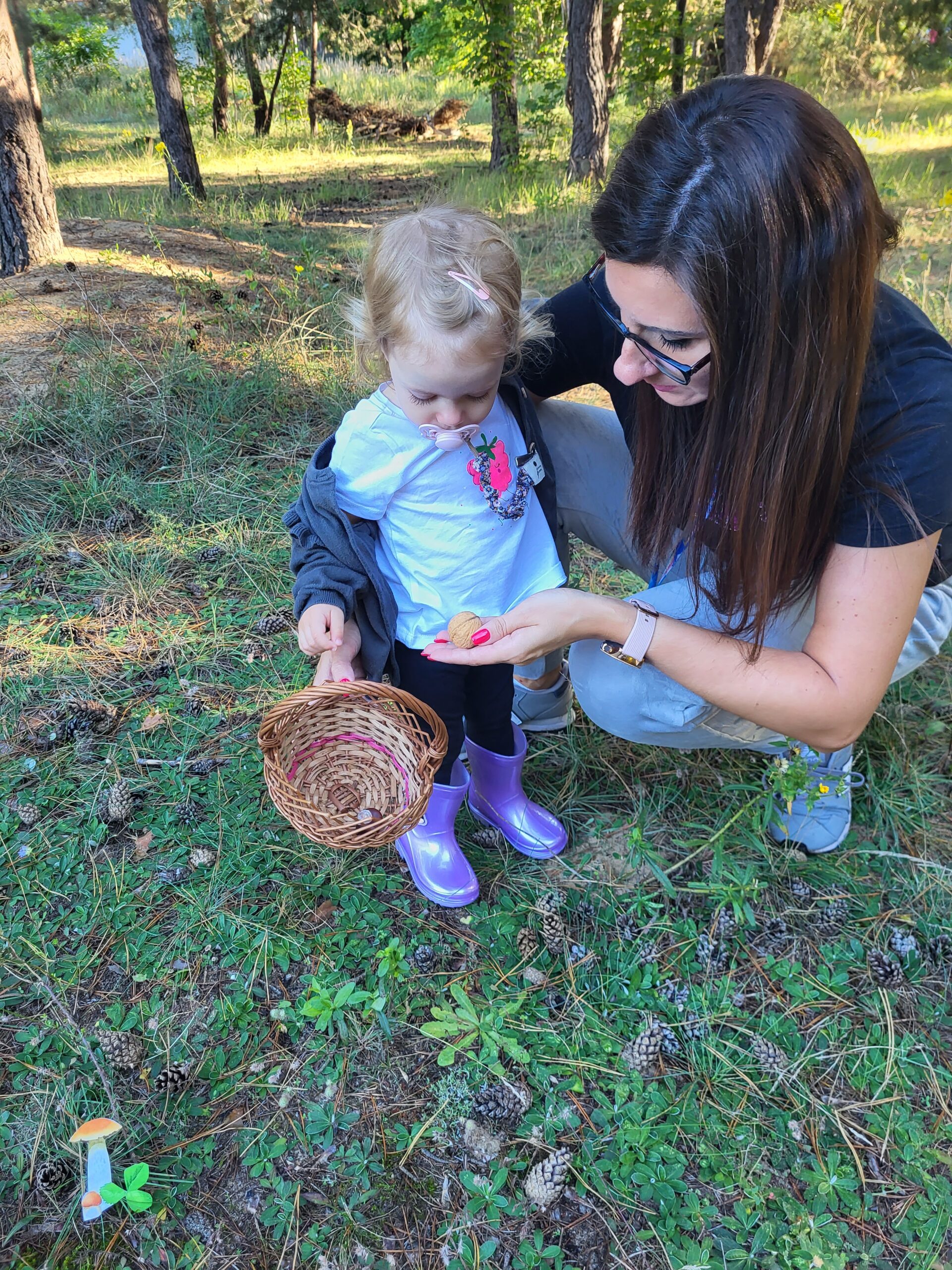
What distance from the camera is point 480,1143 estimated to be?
Result: 141 centimetres

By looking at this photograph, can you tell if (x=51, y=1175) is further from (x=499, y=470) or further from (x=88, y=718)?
(x=499, y=470)

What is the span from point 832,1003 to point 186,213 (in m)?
5.99

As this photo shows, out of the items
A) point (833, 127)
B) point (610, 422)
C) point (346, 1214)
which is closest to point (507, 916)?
point (346, 1214)

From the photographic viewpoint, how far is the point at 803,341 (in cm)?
119

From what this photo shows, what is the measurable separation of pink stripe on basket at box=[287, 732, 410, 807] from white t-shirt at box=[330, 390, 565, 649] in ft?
0.80

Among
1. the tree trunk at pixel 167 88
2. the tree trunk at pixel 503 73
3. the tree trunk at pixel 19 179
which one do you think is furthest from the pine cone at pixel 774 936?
the tree trunk at pixel 503 73

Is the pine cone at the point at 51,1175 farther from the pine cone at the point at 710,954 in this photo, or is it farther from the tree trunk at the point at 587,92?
the tree trunk at the point at 587,92

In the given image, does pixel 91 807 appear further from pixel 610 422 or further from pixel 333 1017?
pixel 610 422

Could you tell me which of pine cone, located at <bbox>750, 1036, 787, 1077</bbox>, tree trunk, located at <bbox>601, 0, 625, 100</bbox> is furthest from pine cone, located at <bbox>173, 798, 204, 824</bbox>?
tree trunk, located at <bbox>601, 0, 625, 100</bbox>

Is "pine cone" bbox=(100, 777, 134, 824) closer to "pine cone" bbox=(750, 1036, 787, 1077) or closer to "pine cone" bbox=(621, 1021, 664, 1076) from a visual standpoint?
"pine cone" bbox=(621, 1021, 664, 1076)

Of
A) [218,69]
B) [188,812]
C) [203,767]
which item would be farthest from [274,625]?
[218,69]

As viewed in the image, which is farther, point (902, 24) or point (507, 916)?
point (902, 24)

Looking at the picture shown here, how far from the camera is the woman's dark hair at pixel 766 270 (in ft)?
3.74

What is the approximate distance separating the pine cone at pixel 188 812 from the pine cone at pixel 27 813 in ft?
1.05
